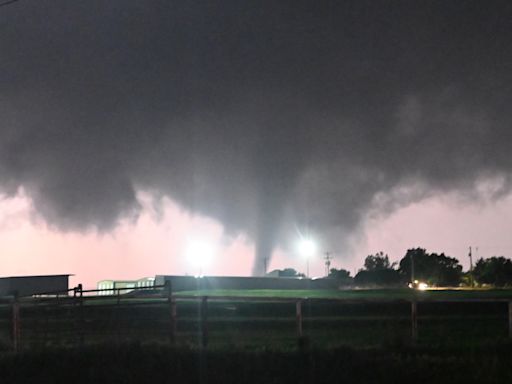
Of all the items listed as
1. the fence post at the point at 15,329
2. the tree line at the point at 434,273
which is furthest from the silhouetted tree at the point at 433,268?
the fence post at the point at 15,329

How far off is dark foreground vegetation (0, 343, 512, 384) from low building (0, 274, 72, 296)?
6573 cm

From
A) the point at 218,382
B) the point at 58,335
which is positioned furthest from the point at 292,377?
the point at 58,335

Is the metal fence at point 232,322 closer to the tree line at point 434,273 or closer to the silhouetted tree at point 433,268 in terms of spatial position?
the tree line at point 434,273

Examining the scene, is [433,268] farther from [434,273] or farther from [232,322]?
[232,322]

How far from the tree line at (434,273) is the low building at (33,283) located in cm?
4218

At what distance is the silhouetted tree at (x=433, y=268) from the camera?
146 metres

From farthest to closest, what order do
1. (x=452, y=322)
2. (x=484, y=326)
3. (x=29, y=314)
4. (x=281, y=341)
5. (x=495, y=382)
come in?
(x=29, y=314) < (x=452, y=322) < (x=484, y=326) < (x=281, y=341) < (x=495, y=382)

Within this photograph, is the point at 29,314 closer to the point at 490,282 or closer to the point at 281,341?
the point at 281,341

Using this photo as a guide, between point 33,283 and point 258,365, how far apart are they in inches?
2859

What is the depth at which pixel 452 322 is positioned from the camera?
1101 inches

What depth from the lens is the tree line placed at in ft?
400

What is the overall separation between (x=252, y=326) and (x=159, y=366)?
1344 centimetres

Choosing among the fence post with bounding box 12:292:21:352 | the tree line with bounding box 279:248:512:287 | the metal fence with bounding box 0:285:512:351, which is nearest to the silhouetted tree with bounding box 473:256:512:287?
the tree line with bounding box 279:248:512:287

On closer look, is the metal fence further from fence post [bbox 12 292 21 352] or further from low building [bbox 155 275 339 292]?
A: low building [bbox 155 275 339 292]
